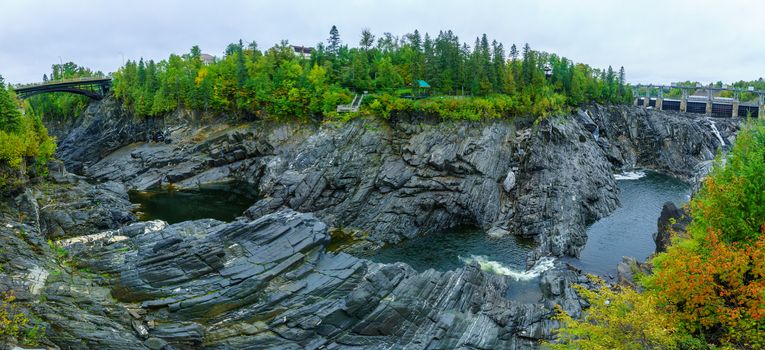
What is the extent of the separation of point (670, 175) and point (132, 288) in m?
91.5

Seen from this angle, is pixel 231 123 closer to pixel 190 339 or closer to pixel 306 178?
pixel 306 178

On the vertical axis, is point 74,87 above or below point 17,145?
above

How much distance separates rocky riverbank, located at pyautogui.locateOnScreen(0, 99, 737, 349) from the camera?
26.0 meters

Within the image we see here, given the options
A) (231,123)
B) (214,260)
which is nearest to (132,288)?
(214,260)

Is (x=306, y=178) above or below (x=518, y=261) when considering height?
above

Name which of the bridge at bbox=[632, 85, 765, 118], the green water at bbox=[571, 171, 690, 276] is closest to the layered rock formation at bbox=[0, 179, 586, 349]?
A: the green water at bbox=[571, 171, 690, 276]

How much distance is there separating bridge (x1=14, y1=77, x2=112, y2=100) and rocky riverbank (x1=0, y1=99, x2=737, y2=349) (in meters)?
8.10

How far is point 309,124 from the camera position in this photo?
7162 centimetres

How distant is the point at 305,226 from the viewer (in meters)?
34.4

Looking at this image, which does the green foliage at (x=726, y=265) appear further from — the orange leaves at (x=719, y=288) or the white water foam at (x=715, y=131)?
the white water foam at (x=715, y=131)

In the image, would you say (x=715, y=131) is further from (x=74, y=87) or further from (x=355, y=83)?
(x=74, y=87)

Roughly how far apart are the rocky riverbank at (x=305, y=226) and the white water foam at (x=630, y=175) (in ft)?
8.57

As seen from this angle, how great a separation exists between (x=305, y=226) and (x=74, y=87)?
87888 mm

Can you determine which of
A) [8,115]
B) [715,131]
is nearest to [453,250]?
[8,115]
